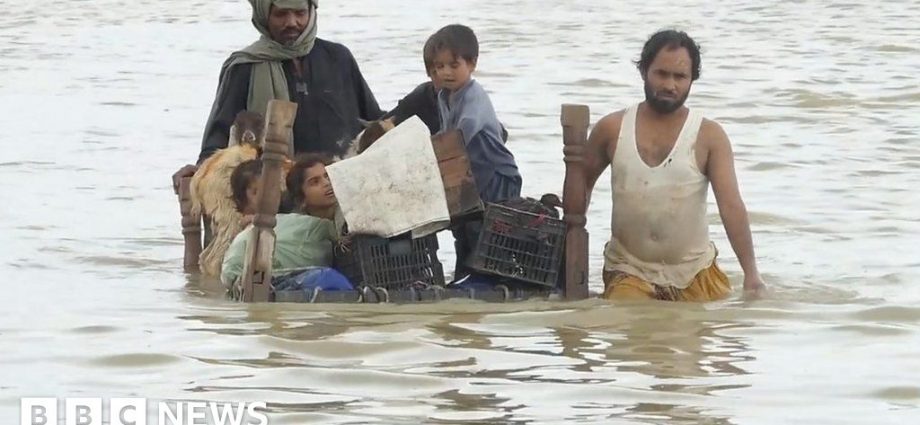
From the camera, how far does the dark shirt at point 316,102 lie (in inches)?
335

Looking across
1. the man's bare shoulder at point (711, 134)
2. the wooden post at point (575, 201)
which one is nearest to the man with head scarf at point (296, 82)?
the wooden post at point (575, 201)

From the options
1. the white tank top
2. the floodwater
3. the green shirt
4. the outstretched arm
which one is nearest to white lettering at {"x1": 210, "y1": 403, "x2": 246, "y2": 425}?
the floodwater

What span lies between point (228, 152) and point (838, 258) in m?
3.11

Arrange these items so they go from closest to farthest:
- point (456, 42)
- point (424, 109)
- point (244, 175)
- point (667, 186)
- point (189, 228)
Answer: point (667, 186), point (456, 42), point (244, 175), point (424, 109), point (189, 228)

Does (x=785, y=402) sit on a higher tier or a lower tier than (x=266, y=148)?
lower

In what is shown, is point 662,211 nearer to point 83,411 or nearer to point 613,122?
point 613,122

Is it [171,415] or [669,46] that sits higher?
[669,46]

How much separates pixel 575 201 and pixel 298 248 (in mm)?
1142

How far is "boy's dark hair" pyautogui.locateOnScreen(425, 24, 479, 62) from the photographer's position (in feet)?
25.1

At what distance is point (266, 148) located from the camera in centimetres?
743

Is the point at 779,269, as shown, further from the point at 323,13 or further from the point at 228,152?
the point at 323,13

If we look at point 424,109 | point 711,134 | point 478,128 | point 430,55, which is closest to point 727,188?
point 711,134

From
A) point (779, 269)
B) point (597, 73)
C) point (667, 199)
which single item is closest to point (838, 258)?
point (779, 269)

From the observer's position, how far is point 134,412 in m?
5.89
